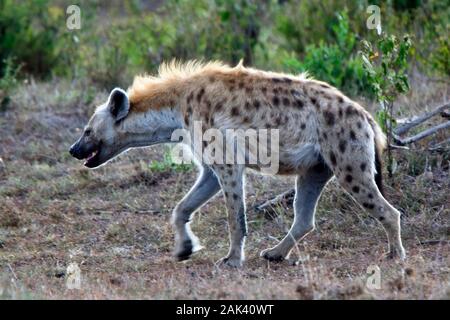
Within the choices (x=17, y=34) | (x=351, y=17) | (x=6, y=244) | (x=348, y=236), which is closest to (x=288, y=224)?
(x=348, y=236)

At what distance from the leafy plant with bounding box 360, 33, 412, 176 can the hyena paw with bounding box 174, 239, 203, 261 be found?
1.47m

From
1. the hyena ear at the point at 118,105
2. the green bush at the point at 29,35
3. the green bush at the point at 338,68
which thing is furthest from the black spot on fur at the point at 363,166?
the green bush at the point at 29,35

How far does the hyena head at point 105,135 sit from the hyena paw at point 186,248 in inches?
28.2

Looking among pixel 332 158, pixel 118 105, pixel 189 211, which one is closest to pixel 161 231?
pixel 189 211

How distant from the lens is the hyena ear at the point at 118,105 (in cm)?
576

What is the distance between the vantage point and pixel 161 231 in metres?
6.31

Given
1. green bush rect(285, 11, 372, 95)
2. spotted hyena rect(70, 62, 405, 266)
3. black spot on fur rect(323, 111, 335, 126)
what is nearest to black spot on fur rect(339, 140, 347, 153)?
spotted hyena rect(70, 62, 405, 266)

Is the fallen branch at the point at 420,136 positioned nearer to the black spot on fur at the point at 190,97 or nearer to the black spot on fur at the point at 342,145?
the black spot on fur at the point at 342,145

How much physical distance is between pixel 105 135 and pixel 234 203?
35.8 inches

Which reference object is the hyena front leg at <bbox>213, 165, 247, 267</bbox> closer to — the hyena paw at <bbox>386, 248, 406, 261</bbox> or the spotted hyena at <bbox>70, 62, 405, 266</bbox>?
the spotted hyena at <bbox>70, 62, 405, 266</bbox>

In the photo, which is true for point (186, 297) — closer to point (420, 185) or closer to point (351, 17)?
point (420, 185)

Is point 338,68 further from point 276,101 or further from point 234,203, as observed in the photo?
point 234,203

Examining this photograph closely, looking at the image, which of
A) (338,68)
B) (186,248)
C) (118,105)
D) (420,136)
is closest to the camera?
(186,248)

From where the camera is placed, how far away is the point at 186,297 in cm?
441
